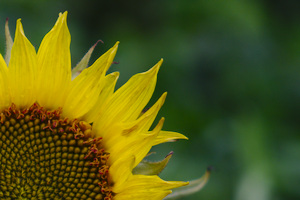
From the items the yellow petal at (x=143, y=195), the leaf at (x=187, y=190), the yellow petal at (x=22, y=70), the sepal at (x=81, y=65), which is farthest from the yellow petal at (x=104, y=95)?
the leaf at (x=187, y=190)

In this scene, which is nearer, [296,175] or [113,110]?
[113,110]

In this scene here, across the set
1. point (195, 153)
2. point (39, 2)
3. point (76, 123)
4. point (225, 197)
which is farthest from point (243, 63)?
point (76, 123)

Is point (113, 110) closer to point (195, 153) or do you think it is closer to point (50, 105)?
point (50, 105)

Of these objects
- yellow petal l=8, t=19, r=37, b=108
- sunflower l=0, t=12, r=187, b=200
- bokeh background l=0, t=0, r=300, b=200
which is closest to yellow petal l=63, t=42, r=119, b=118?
sunflower l=0, t=12, r=187, b=200

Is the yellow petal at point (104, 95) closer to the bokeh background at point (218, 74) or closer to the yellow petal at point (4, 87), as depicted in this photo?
the yellow petal at point (4, 87)

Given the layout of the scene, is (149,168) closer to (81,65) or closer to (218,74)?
(81,65)

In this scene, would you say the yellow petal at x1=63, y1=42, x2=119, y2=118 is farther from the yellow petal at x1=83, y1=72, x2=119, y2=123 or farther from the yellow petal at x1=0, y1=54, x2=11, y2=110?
the yellow petal at x1=0, y1=54, x2=11, y2=110
